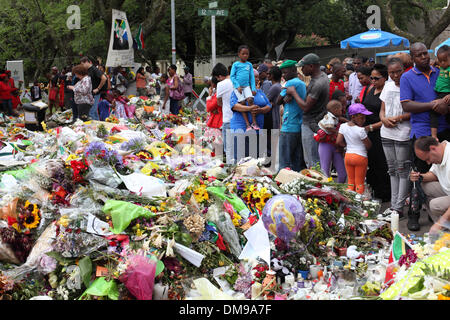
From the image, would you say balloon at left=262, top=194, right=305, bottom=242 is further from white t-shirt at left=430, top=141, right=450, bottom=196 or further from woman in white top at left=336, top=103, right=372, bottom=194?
woman in white top at left=336, top=103, right=372, bottom=194

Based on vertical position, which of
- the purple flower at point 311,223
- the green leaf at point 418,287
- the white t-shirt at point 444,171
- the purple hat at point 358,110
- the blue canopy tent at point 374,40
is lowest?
the purple flower at point 311,223

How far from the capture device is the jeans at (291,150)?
757 centimetres

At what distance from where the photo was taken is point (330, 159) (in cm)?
719

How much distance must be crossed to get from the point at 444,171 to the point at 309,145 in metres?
2.41

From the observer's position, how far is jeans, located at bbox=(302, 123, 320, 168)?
7.30 m

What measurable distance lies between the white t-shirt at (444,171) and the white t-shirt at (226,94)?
368cm

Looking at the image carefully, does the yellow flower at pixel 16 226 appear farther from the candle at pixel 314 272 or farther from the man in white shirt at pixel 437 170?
the man in white shirt at pixel 437 170

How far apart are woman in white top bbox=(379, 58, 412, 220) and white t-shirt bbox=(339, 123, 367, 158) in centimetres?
26

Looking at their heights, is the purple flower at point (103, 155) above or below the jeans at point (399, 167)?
above

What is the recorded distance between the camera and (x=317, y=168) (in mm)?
6512

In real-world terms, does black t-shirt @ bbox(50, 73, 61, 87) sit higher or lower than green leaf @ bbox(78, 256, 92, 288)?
higher

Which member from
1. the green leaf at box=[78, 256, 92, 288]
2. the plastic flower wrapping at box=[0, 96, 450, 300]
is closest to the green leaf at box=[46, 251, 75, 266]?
the plastic flower wrapping at box=[0, 96, 450, 300]

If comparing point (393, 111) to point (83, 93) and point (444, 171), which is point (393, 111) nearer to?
point (444, 171)

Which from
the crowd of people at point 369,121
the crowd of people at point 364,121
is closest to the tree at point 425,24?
the crowd of people at point 364,121
